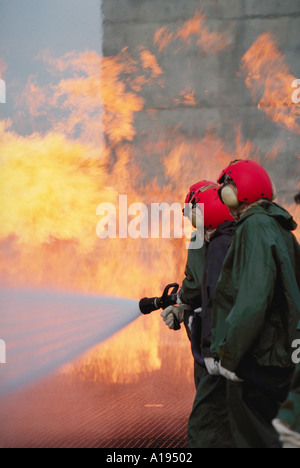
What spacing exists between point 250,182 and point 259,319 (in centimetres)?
67

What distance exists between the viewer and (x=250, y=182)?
9.12 feet

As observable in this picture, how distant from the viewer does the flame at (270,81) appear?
5.78 m

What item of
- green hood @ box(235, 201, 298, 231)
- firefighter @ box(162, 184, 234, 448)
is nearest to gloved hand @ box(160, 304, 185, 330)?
firefighter @ box(162, 184, 234, 448)

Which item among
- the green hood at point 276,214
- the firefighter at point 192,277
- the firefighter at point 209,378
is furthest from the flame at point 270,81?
the green hood at point 276,214

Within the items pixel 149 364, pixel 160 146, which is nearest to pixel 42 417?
pixel 149 364

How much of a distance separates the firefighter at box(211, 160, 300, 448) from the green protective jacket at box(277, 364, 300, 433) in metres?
0.69

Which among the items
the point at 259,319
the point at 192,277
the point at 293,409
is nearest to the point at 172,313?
the point at 192,277

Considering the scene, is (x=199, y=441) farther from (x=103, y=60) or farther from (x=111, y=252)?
(x=103, y=60)

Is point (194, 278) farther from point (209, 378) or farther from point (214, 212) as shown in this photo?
point (209, 378)

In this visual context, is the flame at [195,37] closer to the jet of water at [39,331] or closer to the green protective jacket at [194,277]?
the jet of water at [39,331]

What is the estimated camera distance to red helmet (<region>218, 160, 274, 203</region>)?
2.77 meters

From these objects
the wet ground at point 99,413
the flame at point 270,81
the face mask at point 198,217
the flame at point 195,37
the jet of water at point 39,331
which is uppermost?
the flame at point 195,37

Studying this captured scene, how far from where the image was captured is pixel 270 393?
2553mm

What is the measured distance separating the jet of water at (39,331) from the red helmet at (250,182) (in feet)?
9.21
